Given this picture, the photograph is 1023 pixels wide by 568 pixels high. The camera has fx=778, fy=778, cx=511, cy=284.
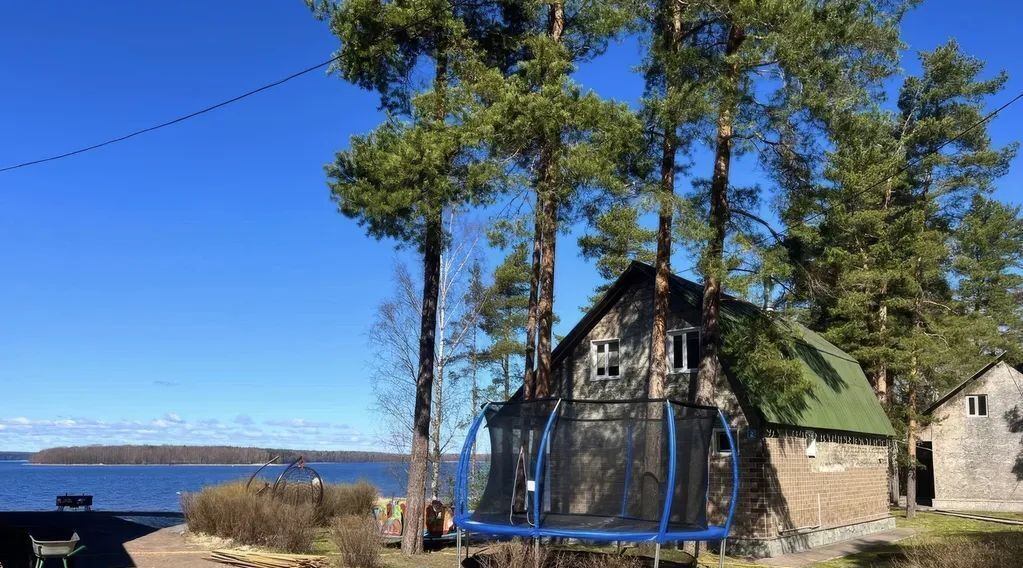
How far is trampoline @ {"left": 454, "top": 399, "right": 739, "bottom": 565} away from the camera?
10.9m

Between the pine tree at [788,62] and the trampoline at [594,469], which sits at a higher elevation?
the pine tree at [788,62]

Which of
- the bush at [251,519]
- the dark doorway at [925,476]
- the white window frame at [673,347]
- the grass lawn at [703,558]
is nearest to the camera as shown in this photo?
the grass lawn at [703,558]

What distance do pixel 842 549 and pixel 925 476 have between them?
2023cm

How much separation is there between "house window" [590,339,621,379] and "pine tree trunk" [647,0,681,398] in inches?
165

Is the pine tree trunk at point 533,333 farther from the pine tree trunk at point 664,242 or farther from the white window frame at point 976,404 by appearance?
the white window frame at point 976,404

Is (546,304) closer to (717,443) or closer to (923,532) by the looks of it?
(717,443)

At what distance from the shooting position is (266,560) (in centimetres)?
1258

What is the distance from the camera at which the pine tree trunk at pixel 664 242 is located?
1592 centimetres

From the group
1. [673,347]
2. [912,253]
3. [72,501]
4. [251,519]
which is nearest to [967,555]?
[673,347]

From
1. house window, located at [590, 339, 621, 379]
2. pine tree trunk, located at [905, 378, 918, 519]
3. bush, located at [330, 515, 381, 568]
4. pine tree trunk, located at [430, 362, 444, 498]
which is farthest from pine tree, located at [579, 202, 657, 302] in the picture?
pine tree trunk, located at [905, 378, 918, 519]

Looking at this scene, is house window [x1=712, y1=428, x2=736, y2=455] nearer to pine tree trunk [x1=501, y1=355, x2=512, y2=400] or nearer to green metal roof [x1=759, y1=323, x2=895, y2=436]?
green metal roof [x1=759, y1=323, x2=895, y2=436]

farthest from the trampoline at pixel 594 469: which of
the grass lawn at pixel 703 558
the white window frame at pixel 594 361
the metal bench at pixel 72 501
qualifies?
the metal bench at pixel 72 501

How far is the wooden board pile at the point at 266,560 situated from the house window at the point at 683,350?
389 inches

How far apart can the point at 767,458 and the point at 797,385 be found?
6.58 feet
